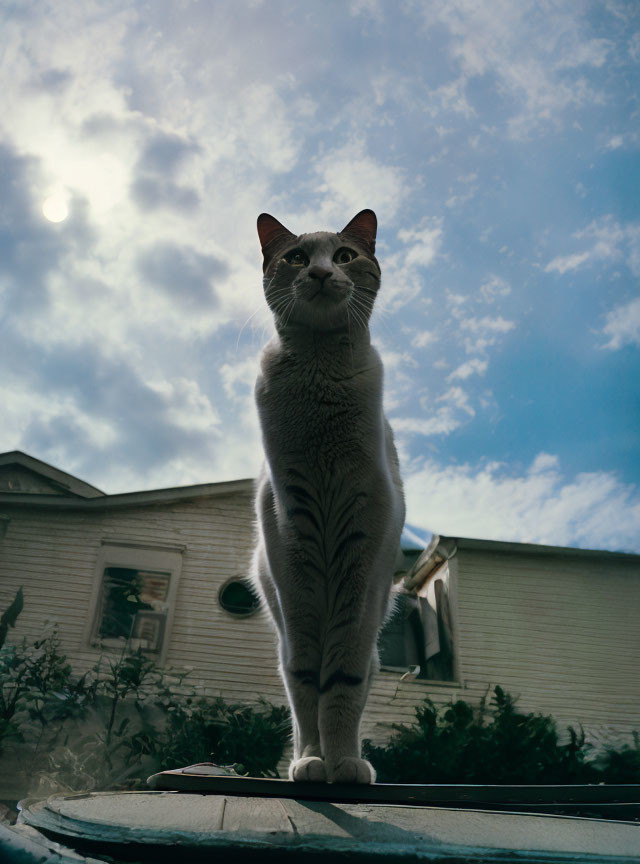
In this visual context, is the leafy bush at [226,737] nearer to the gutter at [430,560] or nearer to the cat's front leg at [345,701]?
the gutter at [430,560]

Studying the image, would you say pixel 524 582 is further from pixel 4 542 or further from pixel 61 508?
pixel 4 542

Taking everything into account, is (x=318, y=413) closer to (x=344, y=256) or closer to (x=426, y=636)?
(x=344, y=256)

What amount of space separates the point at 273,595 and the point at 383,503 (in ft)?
2.18

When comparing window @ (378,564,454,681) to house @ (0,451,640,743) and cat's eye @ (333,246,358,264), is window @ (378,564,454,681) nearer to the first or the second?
house @ (0,451,640,743)

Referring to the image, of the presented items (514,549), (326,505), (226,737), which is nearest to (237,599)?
(226,737)

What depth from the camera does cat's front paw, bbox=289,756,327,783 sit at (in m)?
1.71

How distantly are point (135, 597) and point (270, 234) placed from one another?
7.21 m

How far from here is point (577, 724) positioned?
799 centimetres

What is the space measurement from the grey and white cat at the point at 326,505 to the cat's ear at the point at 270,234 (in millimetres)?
279

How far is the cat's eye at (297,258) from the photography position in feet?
7.74

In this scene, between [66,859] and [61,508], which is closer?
[66,859]

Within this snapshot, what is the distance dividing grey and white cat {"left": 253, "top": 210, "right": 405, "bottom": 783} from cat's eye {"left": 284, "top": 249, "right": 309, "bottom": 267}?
0.06 metres

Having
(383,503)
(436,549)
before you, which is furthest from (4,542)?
(383,503)

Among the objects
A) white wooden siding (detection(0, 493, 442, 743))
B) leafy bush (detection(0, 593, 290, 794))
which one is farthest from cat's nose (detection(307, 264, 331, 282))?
white wooden siding (detection(0, 493, 442, 743))
